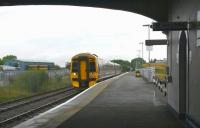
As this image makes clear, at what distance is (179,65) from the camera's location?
628 inches

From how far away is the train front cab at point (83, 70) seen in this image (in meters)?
40.3

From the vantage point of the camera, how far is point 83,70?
40656 millimetres

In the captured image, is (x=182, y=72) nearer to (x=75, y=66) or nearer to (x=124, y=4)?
(x=124, y=4)

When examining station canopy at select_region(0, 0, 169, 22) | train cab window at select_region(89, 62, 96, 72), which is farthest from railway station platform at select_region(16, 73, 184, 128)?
train cab window at select_region(89, 62, 96, 72)

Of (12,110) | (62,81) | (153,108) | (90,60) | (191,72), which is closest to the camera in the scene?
(191,72)

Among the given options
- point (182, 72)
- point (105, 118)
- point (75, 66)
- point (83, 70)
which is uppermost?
point (75, 66)

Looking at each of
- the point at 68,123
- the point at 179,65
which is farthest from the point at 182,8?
the point at 68,123

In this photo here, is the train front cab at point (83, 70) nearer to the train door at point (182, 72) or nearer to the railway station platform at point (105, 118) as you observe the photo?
the railway station platform at point (105, 118)

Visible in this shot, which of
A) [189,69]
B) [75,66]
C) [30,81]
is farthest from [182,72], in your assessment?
[30,81]

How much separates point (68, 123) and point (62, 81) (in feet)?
149

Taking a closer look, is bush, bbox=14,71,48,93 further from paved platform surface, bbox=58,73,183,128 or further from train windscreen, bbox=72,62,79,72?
paved platform surface, bbox=58,73,183,128

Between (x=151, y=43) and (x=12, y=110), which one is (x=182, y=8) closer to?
(x=151, y=43)

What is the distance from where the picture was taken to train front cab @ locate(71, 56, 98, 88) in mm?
40312

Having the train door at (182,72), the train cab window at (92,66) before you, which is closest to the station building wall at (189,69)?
the train door at (182,72)
